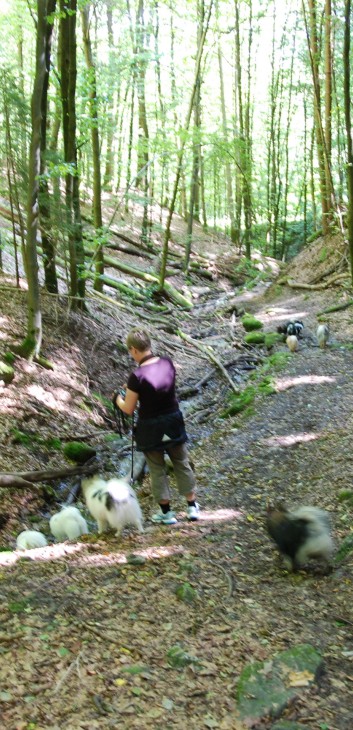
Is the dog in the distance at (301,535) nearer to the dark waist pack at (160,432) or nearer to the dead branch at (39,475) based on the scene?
the dark waist pack at (160,432)

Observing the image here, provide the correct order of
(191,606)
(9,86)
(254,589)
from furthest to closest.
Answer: (9,86) < (254,589) < (191,606)

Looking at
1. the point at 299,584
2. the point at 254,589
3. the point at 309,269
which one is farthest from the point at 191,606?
the point at 309,269

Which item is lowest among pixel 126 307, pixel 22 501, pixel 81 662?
pixel 22 501

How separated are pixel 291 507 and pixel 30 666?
351 centimetres

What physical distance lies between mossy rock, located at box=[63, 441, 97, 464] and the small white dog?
2233 mm

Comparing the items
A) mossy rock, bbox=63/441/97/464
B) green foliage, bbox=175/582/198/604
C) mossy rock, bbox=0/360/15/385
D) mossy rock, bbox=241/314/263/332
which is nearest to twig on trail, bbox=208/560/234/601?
green foliage, bbox=175/582/198/604

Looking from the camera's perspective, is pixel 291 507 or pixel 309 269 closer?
pixel 291 507

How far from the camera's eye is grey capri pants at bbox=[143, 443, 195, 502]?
17.9 feet

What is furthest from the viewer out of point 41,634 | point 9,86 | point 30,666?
point 9,86

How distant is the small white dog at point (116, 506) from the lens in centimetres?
527

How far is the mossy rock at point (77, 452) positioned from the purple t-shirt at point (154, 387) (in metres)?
2.71

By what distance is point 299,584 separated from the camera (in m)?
4.50

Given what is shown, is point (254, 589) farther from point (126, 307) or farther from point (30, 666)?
point (126, 307)

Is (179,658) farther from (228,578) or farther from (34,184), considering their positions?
(34,184)
